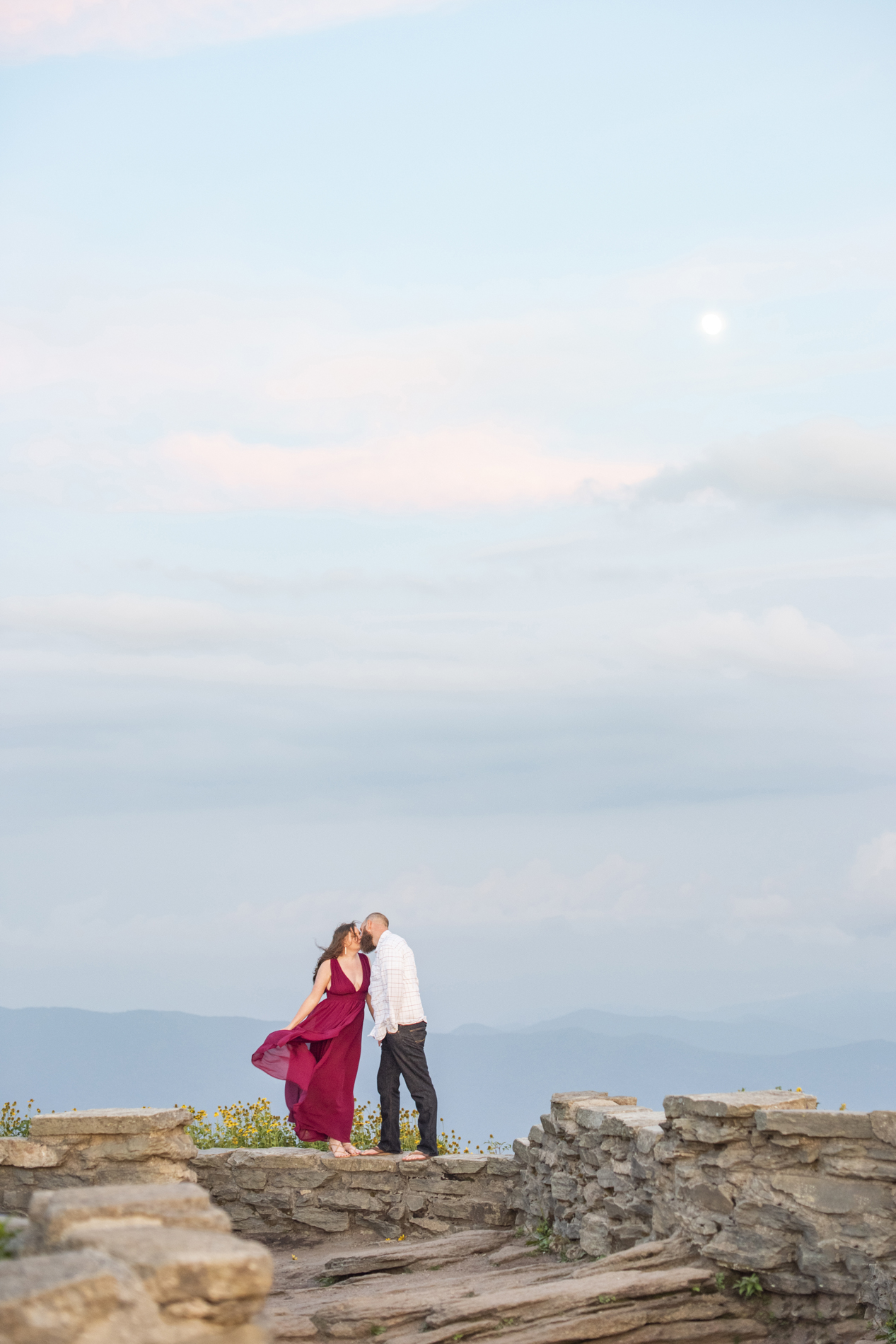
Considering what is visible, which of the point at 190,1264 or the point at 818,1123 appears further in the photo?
the point at 818,1123

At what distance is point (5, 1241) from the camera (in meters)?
4.03

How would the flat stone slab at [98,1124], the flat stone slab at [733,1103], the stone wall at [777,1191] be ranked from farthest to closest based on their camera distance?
the flat stone slab at [98,1124] < the flat stone slab at [733,1103] < the stone wall at [777,1191]

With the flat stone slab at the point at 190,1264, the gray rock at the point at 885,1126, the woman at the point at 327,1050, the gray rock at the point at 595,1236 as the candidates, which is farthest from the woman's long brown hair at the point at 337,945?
the flat stone slab at the point at 190,1264

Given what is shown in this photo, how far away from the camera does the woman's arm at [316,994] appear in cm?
1020

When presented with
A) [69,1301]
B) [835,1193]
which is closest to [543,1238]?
[835,1193]

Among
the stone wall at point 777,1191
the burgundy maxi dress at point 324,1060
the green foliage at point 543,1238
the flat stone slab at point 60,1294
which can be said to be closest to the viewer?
the flat stone slab at point 60,1294

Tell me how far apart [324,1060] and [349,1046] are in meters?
0.26

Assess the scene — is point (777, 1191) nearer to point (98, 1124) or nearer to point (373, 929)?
point (373, 929)

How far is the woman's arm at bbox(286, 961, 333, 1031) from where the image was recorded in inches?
401

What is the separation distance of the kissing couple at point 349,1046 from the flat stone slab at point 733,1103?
10.7 feet

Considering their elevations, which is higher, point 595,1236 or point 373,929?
point 373,929

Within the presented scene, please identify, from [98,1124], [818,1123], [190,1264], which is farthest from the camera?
[98,1124]

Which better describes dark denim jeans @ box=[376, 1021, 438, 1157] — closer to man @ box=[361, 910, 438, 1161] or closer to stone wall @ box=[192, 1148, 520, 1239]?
man @ box=[361, 910, 438, 1161]

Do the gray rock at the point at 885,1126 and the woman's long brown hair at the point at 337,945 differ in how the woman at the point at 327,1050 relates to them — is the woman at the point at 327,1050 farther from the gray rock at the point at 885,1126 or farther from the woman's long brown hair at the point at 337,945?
the gray rock at the point at 885,1126
